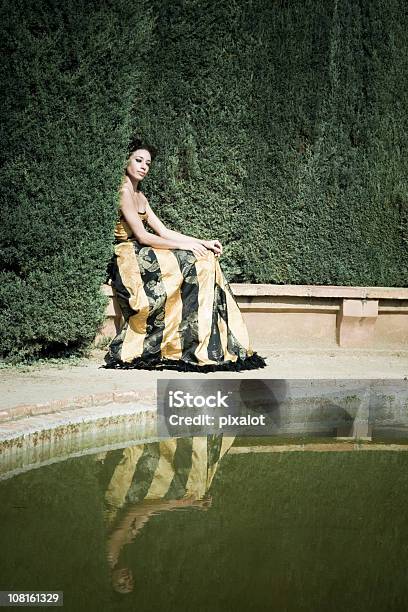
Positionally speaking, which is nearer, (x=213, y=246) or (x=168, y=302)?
A: (x=168, y=302)

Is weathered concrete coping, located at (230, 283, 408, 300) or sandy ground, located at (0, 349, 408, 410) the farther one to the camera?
weathered concrete coping, located at (230, 283, 408, 300)

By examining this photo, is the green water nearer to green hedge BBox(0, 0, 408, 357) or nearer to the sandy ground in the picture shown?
the sandy ground

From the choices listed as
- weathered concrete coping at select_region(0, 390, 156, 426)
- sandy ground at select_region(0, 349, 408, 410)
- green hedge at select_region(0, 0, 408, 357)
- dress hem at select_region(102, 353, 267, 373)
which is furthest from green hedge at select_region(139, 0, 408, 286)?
weathered concrete coping at select_region(0, 390, 156, 426)

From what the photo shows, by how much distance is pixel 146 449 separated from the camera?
419cm

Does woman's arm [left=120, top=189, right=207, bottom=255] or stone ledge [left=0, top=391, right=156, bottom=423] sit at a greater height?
woman's arm [left=120, top=189, right=207, bottom=255]

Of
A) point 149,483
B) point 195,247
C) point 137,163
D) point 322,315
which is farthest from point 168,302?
point 149,483

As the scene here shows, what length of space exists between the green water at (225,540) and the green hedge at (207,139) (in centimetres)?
265

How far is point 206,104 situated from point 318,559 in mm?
5512

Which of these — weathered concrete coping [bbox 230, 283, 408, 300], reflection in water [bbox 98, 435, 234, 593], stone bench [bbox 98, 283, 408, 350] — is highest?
weathered concrete coping [bbox 230, 283, 408, 300]

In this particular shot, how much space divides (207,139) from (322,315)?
189 centimetres

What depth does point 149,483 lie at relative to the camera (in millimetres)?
3607

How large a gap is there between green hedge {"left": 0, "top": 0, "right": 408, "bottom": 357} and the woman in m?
0.26

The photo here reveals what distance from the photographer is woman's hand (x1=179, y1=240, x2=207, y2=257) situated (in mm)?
6801

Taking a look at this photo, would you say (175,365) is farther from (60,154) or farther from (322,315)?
(322,315)
